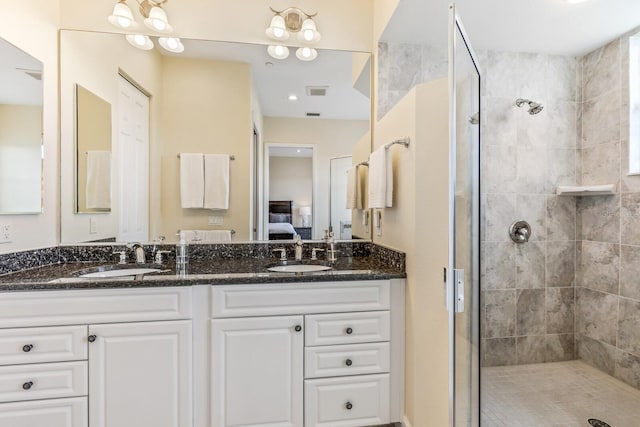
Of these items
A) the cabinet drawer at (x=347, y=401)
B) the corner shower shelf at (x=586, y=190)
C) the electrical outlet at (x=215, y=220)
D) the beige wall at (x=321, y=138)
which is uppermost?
the beige wall at (x=321, y=138)

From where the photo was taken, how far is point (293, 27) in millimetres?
2127

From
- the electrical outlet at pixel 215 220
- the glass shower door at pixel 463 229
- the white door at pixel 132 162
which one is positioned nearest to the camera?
the glass shower door at pixel 463 229

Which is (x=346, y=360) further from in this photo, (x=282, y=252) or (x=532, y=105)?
(x=532, y=105)

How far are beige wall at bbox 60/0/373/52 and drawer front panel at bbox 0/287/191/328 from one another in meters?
1.70

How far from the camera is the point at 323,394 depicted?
5.18 ft

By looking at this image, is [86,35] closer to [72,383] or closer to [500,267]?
[72,383]

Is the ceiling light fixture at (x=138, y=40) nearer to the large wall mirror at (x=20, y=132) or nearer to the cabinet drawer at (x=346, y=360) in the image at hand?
the large wall mirror at (x=20, y=132)

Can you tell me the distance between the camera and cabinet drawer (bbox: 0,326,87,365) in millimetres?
1356

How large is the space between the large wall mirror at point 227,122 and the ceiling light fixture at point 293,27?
12 cm

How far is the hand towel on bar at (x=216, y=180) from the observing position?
6.92 feet

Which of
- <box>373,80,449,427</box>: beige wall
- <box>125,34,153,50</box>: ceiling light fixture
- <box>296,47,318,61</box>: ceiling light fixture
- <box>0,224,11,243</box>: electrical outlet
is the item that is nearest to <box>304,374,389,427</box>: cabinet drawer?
<box>373,80,449,427</box>: beige wall

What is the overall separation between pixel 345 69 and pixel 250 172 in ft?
3.40

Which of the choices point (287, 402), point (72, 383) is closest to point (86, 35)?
point (72, 383)

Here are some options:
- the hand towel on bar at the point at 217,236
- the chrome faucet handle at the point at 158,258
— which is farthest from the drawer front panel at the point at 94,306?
the hand towel on bar at the point at 217,236
